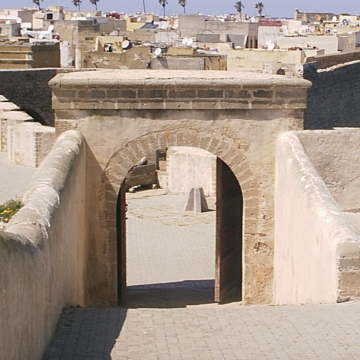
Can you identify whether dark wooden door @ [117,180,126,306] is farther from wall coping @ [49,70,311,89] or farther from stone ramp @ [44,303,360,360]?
stone ramp @ [44,303,360,360]

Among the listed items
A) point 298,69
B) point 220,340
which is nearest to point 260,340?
point 220,340

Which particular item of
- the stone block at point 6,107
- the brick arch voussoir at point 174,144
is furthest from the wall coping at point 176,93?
the stone block at point 6,107

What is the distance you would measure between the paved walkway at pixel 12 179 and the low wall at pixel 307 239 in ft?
18.3

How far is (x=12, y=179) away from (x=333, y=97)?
1107 centimetres

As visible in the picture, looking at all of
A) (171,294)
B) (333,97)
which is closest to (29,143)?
(171,294)

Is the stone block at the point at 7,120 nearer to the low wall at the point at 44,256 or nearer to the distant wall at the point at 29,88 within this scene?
the distant wall at the point at 29,88

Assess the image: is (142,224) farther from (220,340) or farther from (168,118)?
(220,340)

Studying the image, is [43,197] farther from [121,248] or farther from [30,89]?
[30,89]

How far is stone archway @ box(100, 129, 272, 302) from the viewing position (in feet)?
30.2

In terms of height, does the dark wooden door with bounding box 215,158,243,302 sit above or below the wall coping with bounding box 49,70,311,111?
below

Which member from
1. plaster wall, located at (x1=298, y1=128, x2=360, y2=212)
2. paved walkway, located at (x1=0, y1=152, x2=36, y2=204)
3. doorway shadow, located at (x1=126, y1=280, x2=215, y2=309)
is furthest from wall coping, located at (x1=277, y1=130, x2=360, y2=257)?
paved walkway, located at (x1=0, y1=152, x2=36, y2=204)

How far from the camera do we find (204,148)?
30.4 ft

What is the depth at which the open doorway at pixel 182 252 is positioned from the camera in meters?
10.2

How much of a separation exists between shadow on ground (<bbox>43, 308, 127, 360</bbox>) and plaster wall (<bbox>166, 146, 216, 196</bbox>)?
11697mm
